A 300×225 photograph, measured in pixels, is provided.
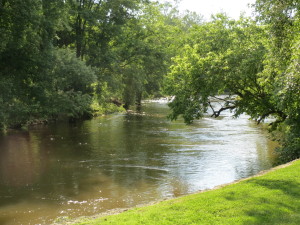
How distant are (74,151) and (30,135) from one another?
26.0 ft

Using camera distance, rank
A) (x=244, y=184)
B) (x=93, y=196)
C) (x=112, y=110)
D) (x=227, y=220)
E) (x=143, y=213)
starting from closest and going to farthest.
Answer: (x=227, y=220) < (x=143, y=213) < (x=244, y=184) < (x=93, y=196) < (x=112, y=110)

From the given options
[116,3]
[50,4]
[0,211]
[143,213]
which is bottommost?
[0,211]

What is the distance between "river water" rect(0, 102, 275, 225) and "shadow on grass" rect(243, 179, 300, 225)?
5390 mm

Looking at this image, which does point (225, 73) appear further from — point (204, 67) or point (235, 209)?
point (235, 209)

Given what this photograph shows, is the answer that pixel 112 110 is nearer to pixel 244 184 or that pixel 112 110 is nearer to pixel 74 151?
pixel 74 151

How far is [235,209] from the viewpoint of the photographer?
912 cm

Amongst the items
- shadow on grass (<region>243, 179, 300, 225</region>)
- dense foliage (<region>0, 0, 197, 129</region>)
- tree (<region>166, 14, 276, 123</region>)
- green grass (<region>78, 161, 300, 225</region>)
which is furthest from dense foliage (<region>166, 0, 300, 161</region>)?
dense foliage (<region>0, 0, 197, 129</region>)

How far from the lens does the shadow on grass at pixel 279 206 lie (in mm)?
8281

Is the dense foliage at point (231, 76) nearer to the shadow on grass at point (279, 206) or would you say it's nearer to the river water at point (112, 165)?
the river water at point (112, 165)

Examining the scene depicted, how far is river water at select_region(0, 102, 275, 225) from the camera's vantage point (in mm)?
14234

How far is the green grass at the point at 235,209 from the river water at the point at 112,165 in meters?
4.13

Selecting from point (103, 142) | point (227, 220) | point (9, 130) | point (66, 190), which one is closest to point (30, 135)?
point (9, 130)

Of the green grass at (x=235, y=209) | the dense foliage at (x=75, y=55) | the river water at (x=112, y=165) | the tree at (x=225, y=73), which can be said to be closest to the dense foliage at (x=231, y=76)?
the tree at (x=225, y=73)

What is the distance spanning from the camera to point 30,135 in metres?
30.5
